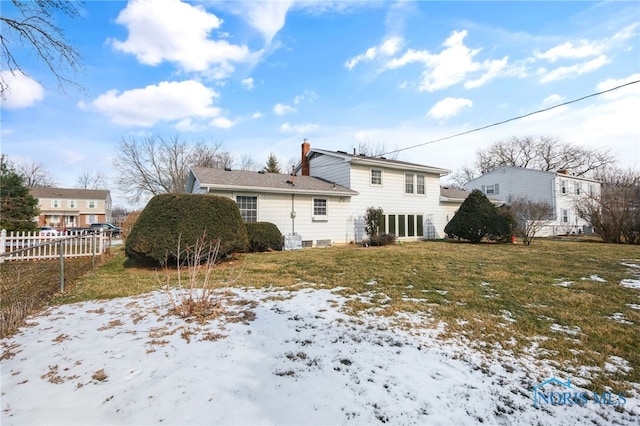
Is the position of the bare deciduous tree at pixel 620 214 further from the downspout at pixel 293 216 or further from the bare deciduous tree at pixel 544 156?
the bare deciduous tree at pixel 544 156

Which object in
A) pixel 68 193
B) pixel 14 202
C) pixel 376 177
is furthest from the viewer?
pixel 68 193

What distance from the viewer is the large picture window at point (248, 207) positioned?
13.2 metres

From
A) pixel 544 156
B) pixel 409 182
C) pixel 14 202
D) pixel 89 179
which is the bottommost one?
pixel 14 202

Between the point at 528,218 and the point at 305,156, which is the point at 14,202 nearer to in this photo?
the point at 305,156

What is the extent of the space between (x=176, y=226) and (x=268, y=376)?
6.83 m

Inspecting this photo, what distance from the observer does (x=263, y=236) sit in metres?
12.2

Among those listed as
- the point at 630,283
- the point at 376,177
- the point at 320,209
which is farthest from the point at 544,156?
the point at 630,283

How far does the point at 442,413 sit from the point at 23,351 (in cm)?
445

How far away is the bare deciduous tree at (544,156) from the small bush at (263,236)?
4308 cm

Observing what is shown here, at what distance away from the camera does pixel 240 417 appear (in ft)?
7.05

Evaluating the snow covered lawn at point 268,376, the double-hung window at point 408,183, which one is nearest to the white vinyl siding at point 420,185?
the double-hung window at point 408,183

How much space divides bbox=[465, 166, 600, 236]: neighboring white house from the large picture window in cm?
2409

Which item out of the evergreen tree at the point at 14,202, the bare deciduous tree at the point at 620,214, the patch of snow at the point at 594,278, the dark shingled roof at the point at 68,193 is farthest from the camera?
the dark shingled roof at the point at 68,193

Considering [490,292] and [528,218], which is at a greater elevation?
[528,218]
